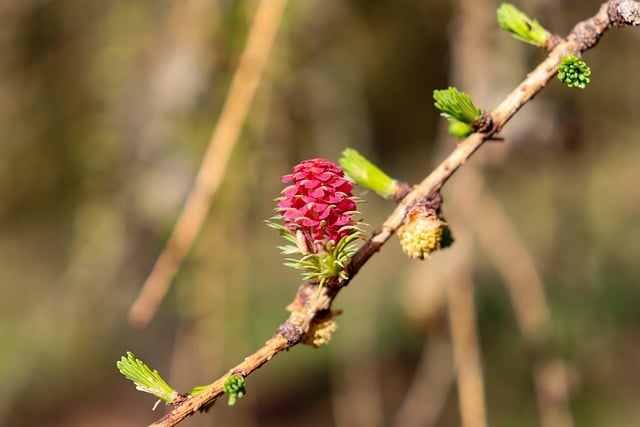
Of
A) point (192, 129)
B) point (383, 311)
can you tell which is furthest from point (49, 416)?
point (192, 129)

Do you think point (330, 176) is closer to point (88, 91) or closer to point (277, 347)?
point (277, 347)

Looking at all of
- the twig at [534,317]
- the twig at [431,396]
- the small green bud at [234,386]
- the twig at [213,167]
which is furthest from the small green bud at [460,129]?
the twig at [431,396]

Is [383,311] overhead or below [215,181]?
overhead

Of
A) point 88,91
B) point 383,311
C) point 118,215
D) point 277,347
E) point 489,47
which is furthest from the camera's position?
point 383,311

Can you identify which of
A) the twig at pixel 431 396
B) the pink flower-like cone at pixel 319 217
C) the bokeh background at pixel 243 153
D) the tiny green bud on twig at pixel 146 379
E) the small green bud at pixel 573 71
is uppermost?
the bokeh background at pixel 243 153

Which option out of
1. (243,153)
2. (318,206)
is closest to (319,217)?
(318,206)

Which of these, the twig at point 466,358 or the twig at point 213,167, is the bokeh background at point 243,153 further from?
the twig at point 213,167
